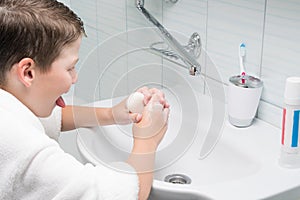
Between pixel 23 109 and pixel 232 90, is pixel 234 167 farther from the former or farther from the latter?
pixel 23 109

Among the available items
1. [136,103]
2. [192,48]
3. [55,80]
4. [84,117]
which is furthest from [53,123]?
[192,48]

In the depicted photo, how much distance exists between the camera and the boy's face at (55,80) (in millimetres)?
→ 802

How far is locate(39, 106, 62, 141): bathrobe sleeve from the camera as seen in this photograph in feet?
3.57

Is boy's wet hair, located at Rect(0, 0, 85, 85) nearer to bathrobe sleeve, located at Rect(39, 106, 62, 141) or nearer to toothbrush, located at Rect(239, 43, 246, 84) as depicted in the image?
bathrobe sleeve, located at Rect(39, 106, 62, 141)

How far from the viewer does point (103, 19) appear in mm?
1671

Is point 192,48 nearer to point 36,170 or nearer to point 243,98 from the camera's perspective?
point 243,98

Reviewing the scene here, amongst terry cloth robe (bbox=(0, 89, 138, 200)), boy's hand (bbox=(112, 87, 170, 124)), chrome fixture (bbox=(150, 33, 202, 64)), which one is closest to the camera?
terry cloth robe (bbox=(0, 89, 138, 200))

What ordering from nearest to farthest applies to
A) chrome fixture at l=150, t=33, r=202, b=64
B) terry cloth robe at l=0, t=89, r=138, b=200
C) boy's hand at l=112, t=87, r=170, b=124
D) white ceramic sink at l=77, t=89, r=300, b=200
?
1. terry cloth robe at l=0, t=89, r=138, b=200
2. white ceramic sink at l=77, t=89, r=300, b=200
3. boy's hand at l=112, t=87, r=170, b=124
4. chrome fixture at l=150, t=33, r=202, b=64

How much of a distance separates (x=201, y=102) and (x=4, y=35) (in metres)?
0.63

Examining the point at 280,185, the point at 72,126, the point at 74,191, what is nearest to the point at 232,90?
the point at 280,185

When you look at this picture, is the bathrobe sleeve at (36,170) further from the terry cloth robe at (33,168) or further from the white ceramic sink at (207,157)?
the white ceramic sink at (207,157)

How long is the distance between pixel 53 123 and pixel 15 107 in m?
0.33

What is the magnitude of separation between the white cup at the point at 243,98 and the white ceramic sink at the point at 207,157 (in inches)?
1.2

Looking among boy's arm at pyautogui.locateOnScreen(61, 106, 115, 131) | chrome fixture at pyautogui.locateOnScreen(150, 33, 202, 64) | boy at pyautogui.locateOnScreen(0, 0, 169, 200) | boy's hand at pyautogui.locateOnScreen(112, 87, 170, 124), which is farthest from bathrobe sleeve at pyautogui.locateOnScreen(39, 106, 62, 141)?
chrome fixture at pyautogui.locateOnScreen(150, 33, 202, 64)
